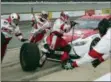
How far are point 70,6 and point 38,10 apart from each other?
145 inches

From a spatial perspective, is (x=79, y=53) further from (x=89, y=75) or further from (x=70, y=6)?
(x=70, y=6)

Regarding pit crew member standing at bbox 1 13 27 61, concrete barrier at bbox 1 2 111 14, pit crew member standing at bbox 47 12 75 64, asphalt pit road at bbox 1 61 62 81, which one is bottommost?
concrete barrier at bbox 1 2 111 14

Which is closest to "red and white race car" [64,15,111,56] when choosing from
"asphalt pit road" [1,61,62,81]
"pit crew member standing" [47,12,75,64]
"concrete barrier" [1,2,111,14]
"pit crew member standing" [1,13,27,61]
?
"pit crew member standing" [47,12,75,64]

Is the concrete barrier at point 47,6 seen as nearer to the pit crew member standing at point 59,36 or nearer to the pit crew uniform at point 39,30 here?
the pit crew uniform at point 39,30

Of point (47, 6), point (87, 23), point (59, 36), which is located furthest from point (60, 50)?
point (47, 6)

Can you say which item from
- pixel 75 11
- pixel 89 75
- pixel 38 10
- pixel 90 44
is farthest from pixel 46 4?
pixel 89 75

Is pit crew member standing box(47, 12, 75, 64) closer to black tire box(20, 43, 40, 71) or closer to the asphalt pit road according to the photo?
the asphalt pit road

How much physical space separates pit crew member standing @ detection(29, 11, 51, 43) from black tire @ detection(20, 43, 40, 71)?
42.4 inches

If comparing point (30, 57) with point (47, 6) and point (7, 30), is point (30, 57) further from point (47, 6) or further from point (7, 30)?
point (47, 6)

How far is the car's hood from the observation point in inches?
502

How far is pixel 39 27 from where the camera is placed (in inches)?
537

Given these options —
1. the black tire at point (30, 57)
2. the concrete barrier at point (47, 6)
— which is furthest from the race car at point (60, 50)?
the concrete barrier at point (47, 6)

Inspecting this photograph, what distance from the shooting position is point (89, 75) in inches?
420

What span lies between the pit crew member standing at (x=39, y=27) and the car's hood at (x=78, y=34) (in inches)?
27.3
